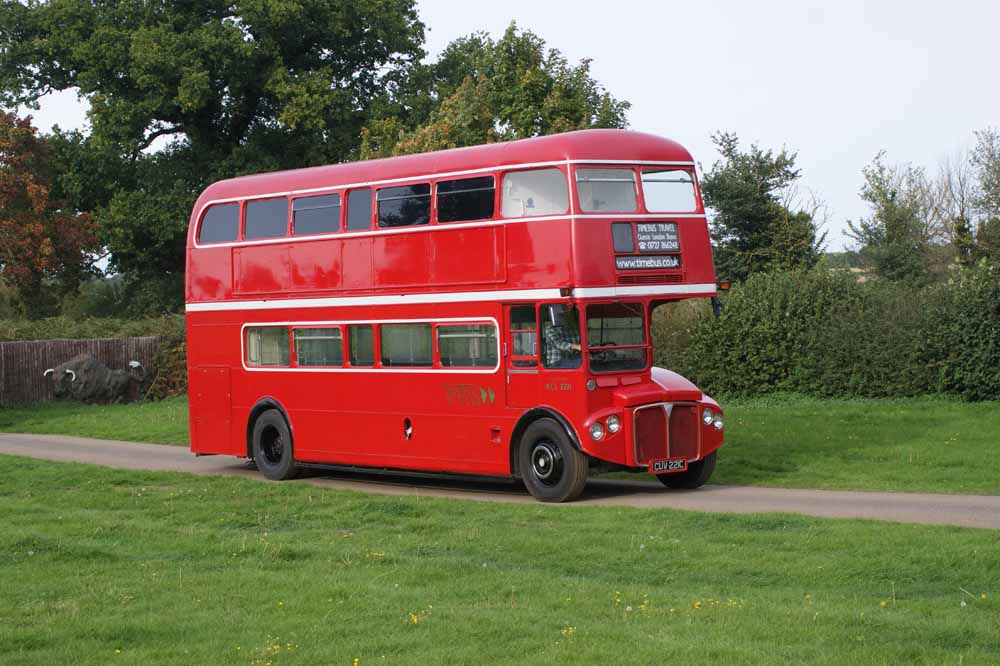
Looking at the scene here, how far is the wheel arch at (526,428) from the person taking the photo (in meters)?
17.2

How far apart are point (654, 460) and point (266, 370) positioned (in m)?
7.40

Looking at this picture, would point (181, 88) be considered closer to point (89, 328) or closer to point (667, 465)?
point (89, 328)

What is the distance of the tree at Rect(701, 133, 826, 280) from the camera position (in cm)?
3703

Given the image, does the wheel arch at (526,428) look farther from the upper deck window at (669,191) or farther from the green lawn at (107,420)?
the green lawn at (107,420)

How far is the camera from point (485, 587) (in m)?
10.9

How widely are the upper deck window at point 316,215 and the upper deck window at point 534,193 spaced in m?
3.57

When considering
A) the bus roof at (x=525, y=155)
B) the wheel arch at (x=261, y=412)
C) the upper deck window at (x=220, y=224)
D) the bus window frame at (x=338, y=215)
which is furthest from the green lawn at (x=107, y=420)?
the bus roof at (x=525, y=155)

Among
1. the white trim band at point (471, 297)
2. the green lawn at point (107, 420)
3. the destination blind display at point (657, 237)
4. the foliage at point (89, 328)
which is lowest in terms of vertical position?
the green lawn at point (107, 420)

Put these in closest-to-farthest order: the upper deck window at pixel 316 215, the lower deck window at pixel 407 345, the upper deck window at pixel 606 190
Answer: the upper deck window at pixel 606 190 < the lower deck window at pixel 407 345 < the upper deck window at pixel 316 215

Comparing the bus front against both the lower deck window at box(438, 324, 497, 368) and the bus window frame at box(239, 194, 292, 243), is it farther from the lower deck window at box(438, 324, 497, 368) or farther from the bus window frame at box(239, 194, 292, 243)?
the bus window frame at box(239, 194, 292, 243)

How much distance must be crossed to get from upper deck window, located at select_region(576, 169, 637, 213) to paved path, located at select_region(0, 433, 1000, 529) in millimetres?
3669

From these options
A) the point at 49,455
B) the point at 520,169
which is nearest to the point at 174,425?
the point at 49,455

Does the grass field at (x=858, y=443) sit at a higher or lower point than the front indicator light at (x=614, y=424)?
lower

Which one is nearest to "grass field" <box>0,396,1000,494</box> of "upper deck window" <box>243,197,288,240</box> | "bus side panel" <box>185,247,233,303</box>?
"bus side panel" <box>185,247,233,303</box>
